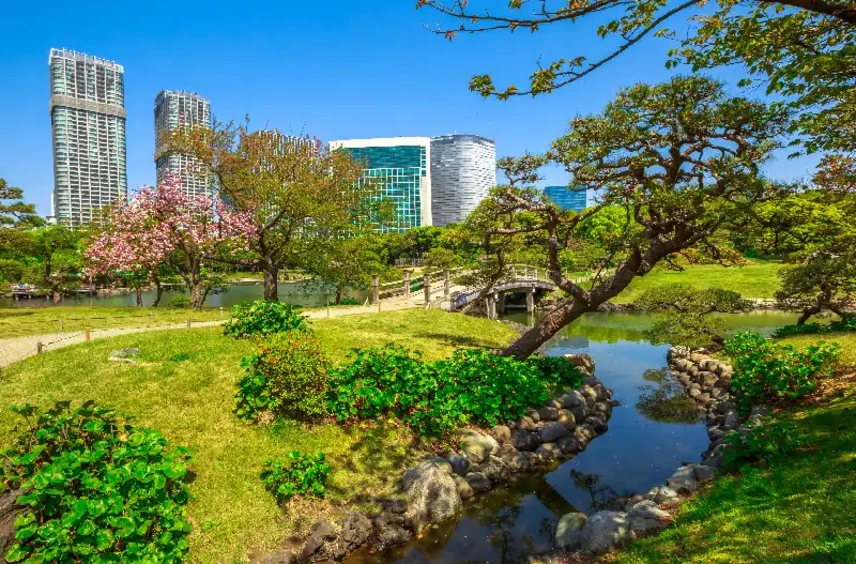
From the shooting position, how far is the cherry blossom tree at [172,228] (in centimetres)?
2461

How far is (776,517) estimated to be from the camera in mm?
6254

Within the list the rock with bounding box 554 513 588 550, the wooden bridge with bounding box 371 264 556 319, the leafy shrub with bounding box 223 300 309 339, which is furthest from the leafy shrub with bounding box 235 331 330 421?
the wooden bridge with bounding box 371 264 556 319

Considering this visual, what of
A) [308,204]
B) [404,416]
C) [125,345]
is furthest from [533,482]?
[308,204]

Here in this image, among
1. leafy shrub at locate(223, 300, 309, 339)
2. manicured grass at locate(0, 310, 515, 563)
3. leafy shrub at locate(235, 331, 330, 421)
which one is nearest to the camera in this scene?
manicured grass at locate(0, 310, 515, 563)

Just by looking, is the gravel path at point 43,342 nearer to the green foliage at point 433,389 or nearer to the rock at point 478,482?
the green foliage at point 433,389

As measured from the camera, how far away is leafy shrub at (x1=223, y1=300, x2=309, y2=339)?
47.4 feet

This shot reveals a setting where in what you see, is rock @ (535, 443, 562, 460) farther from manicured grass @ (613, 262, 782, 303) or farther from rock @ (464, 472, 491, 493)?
manicured grass @ (613, 262, 782, 303)

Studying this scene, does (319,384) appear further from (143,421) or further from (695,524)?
(695,524)

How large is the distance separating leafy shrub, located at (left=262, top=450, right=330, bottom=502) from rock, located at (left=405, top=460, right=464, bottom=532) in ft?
5.60

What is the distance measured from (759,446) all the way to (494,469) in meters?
5.13

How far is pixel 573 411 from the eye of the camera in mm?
14258

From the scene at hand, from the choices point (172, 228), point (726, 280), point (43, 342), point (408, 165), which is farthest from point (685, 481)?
point (408, 165)

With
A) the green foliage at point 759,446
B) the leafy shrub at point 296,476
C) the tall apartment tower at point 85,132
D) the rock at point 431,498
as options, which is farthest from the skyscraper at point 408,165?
the green foliage at point 759,446

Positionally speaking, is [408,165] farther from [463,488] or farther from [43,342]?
[463,488]
